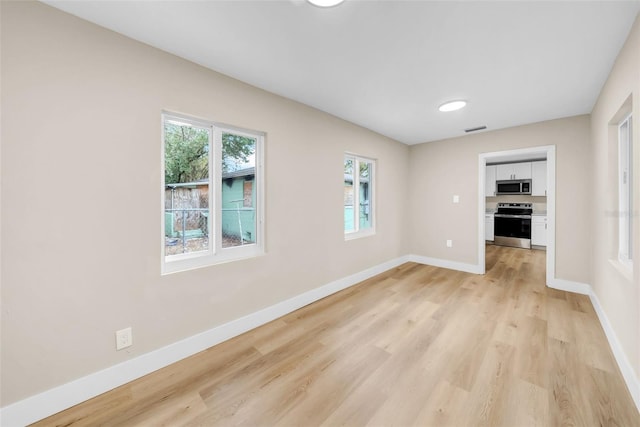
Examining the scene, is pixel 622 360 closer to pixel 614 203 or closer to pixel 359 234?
pixel 614 203

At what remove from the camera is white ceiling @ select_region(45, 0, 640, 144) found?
1.50m

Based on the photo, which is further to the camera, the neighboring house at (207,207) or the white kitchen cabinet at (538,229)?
the white kitchen cabinet at (538,229)

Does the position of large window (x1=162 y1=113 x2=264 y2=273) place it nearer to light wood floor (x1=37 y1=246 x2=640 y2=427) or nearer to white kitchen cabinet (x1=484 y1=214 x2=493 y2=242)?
light wood floor (x1=37 y1=246 x2=640 y2=427)

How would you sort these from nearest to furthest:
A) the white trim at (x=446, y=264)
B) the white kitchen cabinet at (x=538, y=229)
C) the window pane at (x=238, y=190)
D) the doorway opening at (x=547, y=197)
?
the window pane at (x=238, y=190) → the doorway opening at (x=547, y=197) → the white trim at (x=446, y=264) → the white kitchen cabinet at (x=538, y=229)

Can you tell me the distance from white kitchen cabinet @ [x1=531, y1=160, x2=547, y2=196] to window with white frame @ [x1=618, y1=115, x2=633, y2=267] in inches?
183

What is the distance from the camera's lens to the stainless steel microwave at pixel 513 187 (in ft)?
20.3

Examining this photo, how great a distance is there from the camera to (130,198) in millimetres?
1753

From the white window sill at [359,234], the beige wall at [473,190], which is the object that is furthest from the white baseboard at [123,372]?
the beige wall at [473,190]

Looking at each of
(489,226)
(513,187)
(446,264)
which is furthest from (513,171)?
(446,264)

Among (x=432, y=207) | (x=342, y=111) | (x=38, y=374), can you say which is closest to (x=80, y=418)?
(x=38, y=374)

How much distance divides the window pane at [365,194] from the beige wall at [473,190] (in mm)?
1261

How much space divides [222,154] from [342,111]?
5.38 ft

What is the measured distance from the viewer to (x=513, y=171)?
252 inches

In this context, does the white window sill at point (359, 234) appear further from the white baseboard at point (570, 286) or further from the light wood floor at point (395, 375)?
the white baseboard at point (570, 286)
